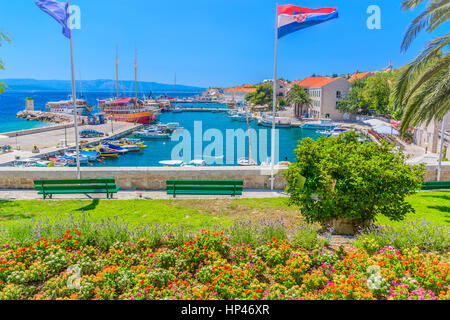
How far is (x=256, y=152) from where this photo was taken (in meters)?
54.6

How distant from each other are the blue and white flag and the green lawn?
709 centimetres

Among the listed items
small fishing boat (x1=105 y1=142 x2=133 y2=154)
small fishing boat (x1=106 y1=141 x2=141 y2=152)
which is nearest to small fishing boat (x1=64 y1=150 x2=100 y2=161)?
small fishing boat (x1=105 y1=142 x2=133 y2=154)

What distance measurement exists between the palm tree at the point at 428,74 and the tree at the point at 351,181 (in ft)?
10.1

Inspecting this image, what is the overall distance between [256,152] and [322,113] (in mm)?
40115

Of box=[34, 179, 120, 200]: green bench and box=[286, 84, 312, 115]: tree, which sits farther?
box=[286, 84, 312, 115]: tree

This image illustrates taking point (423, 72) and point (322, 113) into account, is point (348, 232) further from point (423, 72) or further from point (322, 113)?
point (322, 113)

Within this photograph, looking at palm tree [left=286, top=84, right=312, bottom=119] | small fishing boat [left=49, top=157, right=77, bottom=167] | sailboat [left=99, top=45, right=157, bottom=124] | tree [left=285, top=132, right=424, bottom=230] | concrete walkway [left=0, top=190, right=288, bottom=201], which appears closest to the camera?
tree [left=285, top=132, right=424, bottom=230]

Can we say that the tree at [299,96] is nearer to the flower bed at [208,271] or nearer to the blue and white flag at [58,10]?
the blue and white flag at [58,10]

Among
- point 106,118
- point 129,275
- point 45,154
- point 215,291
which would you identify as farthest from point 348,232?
point 106,118

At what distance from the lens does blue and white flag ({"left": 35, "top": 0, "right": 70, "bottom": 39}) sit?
1272 cm

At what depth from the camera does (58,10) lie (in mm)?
12867

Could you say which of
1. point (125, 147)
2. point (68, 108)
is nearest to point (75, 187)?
point (125, 147)

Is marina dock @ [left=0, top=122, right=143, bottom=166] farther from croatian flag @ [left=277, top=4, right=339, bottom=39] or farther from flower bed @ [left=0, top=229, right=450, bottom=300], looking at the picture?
flower bed @ [left=0, top=229, right=450, bottom=300]

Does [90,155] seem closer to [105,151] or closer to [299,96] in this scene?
[105,151]
